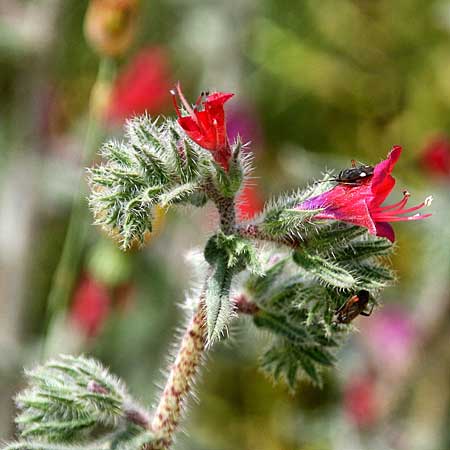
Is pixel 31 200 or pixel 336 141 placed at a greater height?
pixel 336 141

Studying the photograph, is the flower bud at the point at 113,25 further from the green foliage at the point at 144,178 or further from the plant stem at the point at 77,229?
the green foliage at the point at 144,178

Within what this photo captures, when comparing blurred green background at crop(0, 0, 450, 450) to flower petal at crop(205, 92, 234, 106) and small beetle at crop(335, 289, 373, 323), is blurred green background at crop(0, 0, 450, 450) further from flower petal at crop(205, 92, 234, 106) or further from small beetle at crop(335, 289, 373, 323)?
flower petal at crop(205, 92, 234, 106)

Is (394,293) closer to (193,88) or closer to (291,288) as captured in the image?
(193,88)

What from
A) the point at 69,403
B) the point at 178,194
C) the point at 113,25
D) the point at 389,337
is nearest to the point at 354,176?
the point at 178,194

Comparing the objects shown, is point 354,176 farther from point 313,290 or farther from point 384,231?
point 313,290

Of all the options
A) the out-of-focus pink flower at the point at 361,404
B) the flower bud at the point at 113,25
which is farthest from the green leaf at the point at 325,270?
the out-of-focus pink flower at the point at 361,404

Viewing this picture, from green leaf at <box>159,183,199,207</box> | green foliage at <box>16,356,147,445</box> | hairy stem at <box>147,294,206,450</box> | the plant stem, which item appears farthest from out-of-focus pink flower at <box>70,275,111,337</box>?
green leaf at <box>159,183,199,207</box>

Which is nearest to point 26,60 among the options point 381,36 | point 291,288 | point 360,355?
point 360,355
